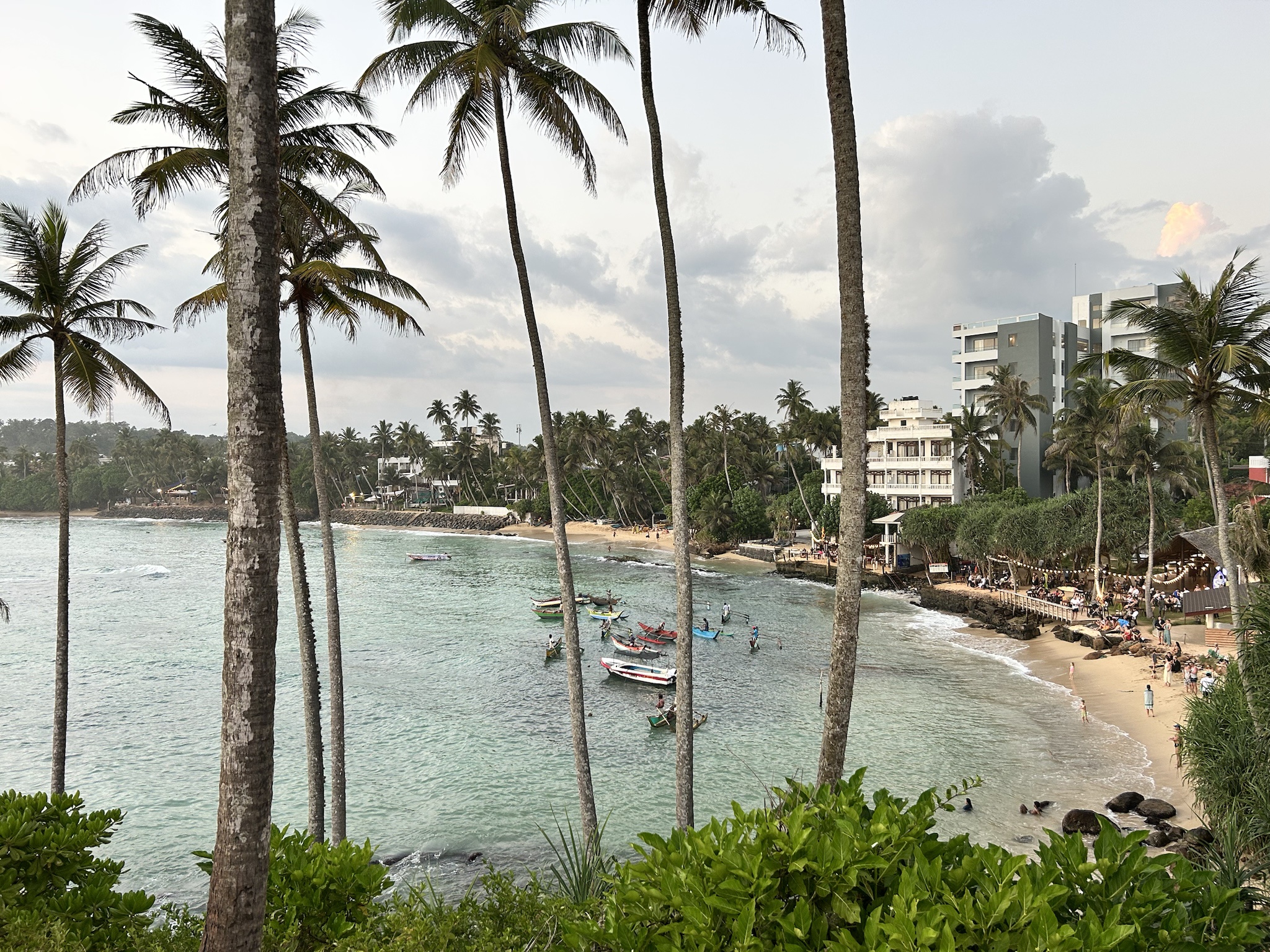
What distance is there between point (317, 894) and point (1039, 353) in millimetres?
70990

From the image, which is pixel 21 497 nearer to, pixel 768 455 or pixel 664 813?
pixel 768 455

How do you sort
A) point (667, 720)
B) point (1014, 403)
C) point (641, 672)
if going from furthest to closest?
point (1014, 403), point (641, 672), point (667, 720)

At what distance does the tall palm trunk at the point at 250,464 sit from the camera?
4.77 m

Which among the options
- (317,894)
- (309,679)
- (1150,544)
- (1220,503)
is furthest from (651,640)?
(317,894)

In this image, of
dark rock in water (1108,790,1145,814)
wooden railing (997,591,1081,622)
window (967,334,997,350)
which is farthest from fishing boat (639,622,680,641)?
window (967,334,997,350)

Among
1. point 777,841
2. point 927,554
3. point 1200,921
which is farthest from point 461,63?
point 927,554

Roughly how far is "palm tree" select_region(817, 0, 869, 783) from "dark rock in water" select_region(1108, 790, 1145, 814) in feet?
53.8

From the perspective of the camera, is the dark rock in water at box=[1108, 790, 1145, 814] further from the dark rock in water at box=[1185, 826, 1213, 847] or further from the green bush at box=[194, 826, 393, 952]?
the green bush at box=[194, 826, 393, 952]

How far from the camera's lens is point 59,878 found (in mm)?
6180

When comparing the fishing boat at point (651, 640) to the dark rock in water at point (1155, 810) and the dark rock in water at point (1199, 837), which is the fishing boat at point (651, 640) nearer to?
the dark rock in water at point (1155, 810)

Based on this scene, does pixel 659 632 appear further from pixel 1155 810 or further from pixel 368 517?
pixel 368 517

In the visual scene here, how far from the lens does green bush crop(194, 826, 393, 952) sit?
539 centimetres

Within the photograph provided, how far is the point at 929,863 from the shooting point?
408cm

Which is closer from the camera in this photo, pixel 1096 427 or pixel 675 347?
pixel 675 347
